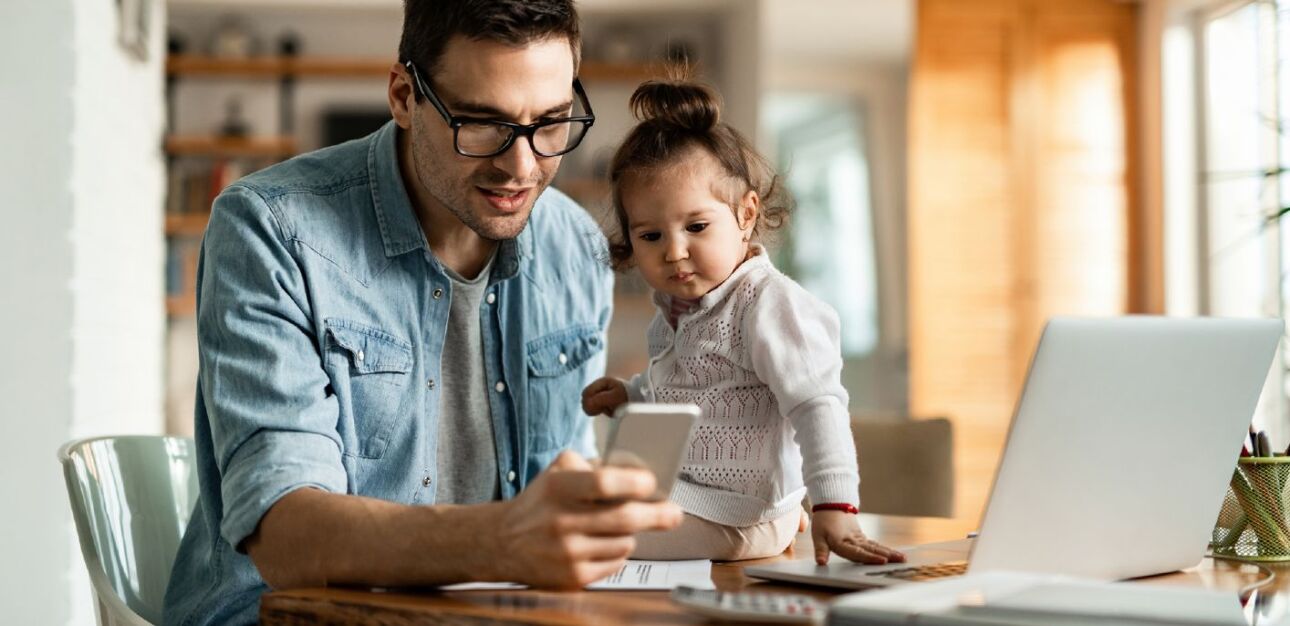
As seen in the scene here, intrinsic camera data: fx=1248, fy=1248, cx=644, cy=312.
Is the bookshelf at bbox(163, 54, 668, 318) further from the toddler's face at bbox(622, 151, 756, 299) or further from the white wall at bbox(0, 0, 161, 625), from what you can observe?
the toddler's face at bbox(622, 151, 756, 299)

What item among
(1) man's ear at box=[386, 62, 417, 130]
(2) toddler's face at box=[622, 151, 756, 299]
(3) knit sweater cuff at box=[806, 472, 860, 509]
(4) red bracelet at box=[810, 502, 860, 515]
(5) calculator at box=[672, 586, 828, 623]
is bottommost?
(5) calculator at box=[672, 586, 828, 623]

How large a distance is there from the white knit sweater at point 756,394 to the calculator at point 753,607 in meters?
0.30

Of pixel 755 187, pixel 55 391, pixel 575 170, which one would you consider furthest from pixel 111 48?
pixel 575 170

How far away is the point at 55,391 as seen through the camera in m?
2.68

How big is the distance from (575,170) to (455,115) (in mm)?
4993

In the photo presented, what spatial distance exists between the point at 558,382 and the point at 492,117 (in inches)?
18.4

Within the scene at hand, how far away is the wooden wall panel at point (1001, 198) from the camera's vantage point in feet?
19.1

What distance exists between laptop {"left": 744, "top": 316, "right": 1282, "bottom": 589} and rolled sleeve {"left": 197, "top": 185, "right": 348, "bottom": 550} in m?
0.47

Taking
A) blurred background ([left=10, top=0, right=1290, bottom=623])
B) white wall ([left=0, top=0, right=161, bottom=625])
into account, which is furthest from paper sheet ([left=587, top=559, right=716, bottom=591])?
blurred background ([left=10, top=0, right=1290, bottom=623])

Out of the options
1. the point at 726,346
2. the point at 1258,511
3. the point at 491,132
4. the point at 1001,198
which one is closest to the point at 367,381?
the point at 491,132

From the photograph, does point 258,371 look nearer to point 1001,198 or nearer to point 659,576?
point 659,576

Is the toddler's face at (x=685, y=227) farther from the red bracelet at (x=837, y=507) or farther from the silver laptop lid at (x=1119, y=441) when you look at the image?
the silver laptop lid at (x=1119, y=441)

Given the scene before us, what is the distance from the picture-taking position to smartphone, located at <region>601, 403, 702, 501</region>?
94cm

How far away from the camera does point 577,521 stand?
39.8 inches
